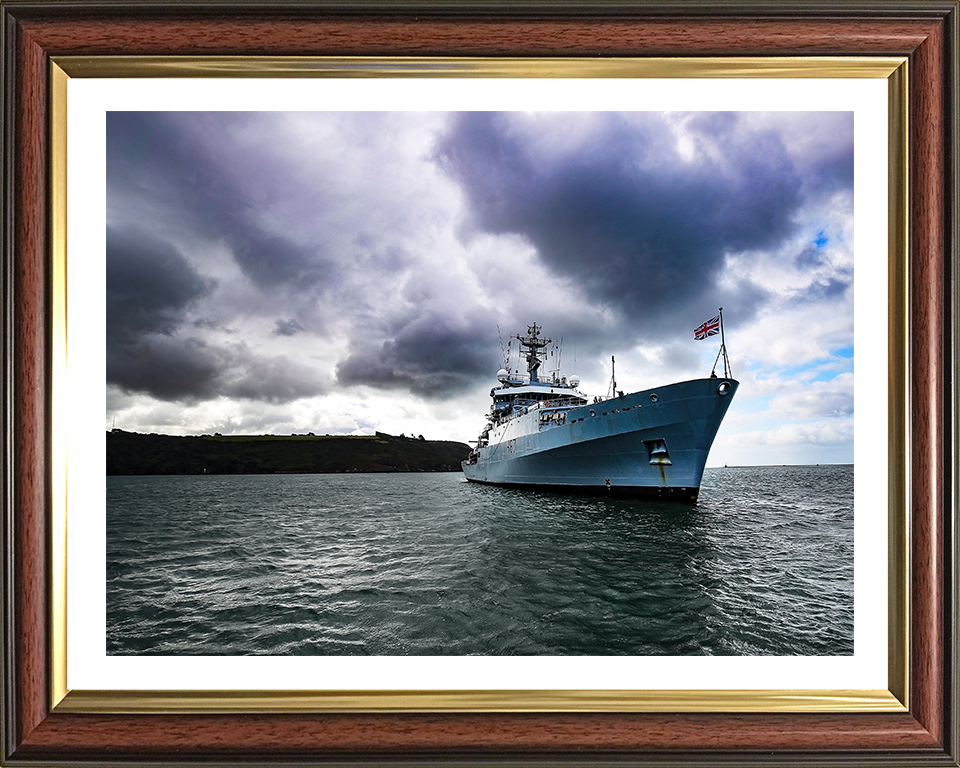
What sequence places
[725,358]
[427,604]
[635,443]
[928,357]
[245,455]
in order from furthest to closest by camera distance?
[635,443] < [245,455] < [725,358] < [427,604] < [928,357]

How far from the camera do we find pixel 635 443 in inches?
414

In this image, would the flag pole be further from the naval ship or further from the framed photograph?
the naval ship

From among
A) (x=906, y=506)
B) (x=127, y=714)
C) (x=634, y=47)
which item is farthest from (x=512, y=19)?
(x=127, y=714)

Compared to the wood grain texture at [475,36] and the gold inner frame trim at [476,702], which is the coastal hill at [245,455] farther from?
the wood grain texture at [475,36]

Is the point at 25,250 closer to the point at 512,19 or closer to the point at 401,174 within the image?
the point at 401,174

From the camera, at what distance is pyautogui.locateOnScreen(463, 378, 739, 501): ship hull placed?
31.0 feet

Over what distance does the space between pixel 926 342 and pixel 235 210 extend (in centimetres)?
304

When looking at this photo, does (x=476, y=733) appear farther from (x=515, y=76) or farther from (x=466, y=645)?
(x=515, y=76)

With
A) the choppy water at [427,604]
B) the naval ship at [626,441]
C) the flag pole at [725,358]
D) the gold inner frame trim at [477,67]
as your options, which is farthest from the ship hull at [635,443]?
the gold inner frame trim at [477,67]

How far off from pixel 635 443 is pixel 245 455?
30.3 feet

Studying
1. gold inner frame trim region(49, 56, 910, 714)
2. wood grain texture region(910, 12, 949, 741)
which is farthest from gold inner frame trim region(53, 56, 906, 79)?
wood grain texture region(910, 12, 949, 741)

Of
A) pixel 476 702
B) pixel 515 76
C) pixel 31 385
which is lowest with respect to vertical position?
pixel 476 702

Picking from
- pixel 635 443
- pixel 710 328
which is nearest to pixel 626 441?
pixel 635 443

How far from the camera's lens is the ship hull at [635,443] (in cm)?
945
